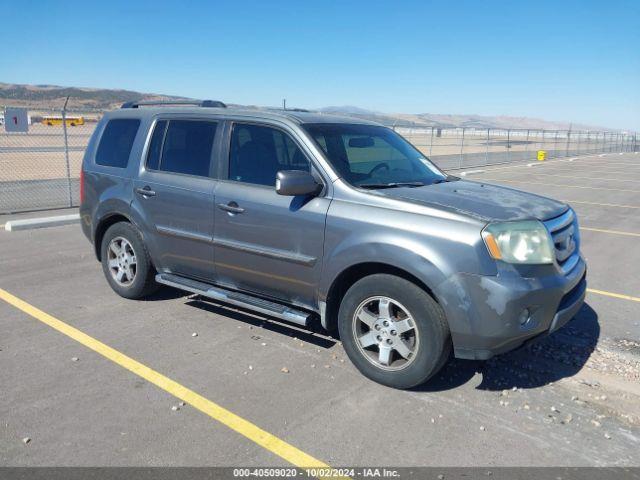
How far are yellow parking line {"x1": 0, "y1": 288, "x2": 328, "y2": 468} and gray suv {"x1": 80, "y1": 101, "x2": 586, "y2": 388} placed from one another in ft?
2.74

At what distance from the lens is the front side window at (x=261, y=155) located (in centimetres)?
433

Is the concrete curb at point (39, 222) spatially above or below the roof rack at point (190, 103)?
below

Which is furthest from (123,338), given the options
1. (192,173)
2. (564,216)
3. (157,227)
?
(564,216)

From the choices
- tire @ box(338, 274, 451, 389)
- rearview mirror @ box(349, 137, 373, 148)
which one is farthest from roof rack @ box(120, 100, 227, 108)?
tire @ box(338, 274, 451, 389)

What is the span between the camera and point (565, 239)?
156 inches

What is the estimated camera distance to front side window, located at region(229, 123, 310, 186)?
4.33 m

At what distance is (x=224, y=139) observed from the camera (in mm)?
4613

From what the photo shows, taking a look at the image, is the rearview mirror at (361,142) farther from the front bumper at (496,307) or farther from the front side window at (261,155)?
the front bumper at (496,307)

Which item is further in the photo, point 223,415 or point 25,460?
point 223,415

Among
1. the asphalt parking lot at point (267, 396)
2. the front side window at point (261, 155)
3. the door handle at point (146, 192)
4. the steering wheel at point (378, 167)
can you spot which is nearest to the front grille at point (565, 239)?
the asphalt parking lot at point (267, 396)

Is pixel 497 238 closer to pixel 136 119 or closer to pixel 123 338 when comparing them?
pixel 123 338

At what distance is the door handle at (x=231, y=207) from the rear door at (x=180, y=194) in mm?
136

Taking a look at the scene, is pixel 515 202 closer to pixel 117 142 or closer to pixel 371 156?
pixel 371 156

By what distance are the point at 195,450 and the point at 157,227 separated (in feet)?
8.10
